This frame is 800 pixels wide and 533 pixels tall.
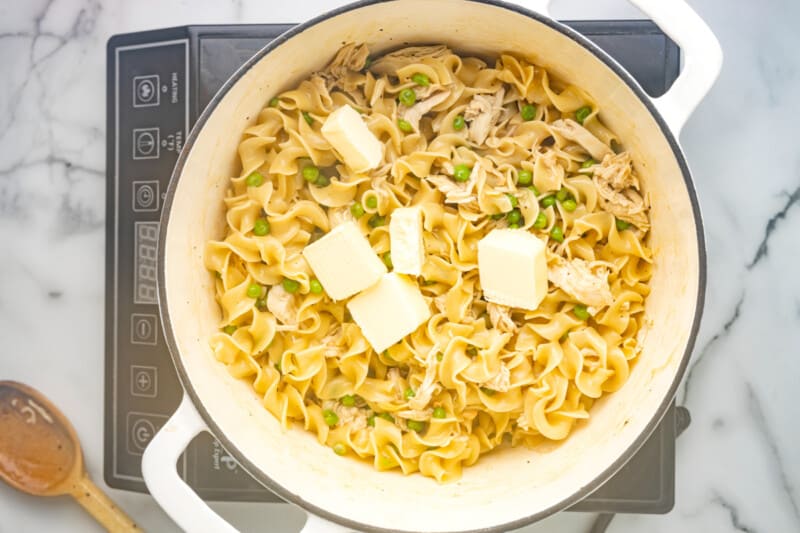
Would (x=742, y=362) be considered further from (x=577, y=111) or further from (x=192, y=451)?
(x=192, y=451)

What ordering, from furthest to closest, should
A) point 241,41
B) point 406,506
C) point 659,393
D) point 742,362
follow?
point 742,362 → point 241,41 → point 406,506 → point 659,393

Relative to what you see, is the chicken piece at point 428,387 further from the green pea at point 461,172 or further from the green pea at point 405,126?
the green pea at point 405,126

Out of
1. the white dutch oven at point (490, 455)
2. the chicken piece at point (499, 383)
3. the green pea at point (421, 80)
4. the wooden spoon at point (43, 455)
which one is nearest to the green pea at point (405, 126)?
the green pea at point (421, 80)

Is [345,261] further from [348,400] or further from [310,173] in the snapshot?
[348,400]

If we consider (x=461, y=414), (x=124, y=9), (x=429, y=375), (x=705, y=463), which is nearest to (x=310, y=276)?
(x=429, y=375)

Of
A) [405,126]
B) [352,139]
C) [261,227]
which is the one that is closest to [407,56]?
[405,126]

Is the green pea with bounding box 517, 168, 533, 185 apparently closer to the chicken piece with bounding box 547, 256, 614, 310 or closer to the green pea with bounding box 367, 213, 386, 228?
the chicken piece with bounding box 547, 256, 614, 310
